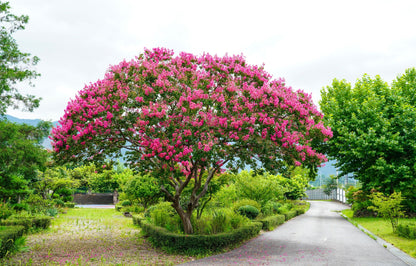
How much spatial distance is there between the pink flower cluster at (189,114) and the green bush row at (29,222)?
6581mm

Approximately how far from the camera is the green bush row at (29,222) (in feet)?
50.1

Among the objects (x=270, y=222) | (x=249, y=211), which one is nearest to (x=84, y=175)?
(x=249, y=211)

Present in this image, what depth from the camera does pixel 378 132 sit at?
23.9 meters

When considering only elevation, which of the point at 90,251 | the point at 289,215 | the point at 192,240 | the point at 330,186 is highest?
the point at 192,240

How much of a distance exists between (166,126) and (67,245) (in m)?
6.89

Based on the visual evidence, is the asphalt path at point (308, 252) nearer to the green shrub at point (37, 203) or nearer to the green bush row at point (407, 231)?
the green bush row at point (407, 231)

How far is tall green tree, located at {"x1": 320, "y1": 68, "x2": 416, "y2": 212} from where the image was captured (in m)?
23.3

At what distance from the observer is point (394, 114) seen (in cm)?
2422

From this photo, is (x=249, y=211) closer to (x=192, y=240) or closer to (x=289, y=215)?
(x=289, y=215)

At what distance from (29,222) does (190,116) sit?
11.6 m

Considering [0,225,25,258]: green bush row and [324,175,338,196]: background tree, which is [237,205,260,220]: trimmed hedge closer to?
[0,225,25,258]: green bush row

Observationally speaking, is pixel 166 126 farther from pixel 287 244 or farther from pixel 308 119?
pixel 287 244

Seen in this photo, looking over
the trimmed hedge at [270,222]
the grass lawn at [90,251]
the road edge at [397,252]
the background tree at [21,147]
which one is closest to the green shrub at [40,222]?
the grass lawn at [90,251]

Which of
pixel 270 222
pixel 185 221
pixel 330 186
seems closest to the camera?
pixel 185 221
